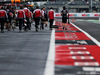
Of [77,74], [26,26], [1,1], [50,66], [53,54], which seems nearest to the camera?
[77,74]

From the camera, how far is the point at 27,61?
8.75 metres

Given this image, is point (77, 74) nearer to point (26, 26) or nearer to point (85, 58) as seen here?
point (85, 58)

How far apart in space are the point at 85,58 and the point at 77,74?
2452 millimetres

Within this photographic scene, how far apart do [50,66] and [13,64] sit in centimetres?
110

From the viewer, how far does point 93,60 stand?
872cm

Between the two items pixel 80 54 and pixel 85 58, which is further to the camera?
pixel 80 54

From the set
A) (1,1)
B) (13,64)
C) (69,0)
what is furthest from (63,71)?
(69,0)

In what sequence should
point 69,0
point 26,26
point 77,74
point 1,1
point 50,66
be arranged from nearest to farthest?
point 77,74 → point 50,66 → point 26,26 → point 1,1 → point 69,0

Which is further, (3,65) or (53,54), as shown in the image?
(53,54)

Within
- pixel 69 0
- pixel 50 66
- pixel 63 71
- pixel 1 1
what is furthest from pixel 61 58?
pixel 69 0

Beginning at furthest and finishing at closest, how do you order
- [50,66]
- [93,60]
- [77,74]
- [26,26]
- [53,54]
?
1. [26,26]
2. [53,54]
3. [93,60]
4. [50,66]
5. [77,74]

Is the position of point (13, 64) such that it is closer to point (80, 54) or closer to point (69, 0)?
point (80, 54)

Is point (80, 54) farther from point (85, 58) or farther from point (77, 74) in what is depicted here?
point (77, 74)

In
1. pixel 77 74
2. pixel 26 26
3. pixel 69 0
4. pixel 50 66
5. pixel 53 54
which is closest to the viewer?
pixel 77 74
